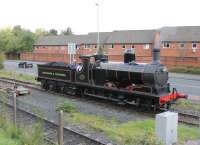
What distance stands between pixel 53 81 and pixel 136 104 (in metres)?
7.55

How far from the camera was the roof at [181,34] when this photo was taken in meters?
52.4

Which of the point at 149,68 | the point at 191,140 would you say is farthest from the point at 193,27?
the point at 191,140

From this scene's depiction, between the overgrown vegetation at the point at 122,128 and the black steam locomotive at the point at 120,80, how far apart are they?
2.27m

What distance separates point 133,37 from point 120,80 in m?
43.2

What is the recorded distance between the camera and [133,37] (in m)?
60.8

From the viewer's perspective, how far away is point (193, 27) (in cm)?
5403

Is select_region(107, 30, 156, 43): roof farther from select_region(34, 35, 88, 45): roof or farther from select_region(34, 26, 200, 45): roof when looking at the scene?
select_region(34, 35, 88, 45): roof

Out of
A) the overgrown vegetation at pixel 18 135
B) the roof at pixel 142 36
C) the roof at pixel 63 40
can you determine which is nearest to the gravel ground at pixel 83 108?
the overgrown vegetation at pixel 18 135

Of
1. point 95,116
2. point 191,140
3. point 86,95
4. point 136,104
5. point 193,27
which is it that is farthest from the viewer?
point 193,27

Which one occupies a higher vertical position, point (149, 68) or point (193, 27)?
point (193, 27)

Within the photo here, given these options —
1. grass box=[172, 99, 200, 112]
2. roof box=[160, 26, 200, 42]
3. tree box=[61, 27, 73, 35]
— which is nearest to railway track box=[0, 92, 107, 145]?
grass box=[172, 99, 200, 112]

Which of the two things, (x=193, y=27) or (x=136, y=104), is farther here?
(x=193, y=27)

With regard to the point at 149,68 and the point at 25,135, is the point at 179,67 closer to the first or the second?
the point at 149,68

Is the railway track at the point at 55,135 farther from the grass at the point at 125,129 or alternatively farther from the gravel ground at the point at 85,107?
the gravel ground at the point at 85,107
